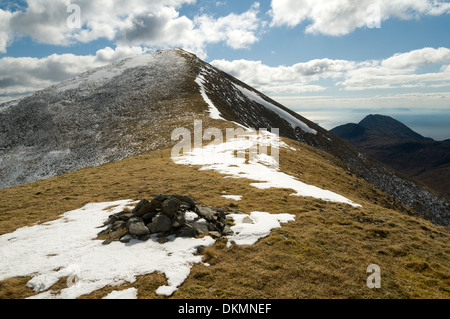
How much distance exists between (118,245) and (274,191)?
1094 cm

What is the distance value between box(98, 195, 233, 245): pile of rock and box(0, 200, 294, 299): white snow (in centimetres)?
36

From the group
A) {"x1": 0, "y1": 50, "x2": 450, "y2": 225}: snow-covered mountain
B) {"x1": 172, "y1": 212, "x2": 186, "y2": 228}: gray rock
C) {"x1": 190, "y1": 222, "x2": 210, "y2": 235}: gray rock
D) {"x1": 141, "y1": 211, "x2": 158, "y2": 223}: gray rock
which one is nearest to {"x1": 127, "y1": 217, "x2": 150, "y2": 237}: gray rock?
{"x1": 141, "y1": 211, "x2": 158, "y2": 223}: gray rock

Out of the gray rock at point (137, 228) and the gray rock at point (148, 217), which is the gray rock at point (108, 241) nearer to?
the gray rock at point (137, 228)

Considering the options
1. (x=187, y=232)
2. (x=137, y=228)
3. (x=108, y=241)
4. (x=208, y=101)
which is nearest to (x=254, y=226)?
(x=187, y=232)

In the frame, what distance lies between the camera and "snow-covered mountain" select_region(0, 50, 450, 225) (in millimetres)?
45719

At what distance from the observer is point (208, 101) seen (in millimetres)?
63062

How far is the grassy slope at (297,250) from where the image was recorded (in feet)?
24.9

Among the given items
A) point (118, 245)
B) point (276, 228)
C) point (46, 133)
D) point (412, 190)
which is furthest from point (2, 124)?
point (412, 190)

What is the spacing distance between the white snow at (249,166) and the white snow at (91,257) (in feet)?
20.5

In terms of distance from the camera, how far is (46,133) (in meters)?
56.8

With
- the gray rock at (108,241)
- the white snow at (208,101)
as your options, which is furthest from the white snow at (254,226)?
the white snow at (208,101)

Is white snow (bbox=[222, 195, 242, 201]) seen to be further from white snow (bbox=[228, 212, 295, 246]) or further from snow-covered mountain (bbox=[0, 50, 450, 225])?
snow-covered mountain (bbox=[0, 50, 450, 225])

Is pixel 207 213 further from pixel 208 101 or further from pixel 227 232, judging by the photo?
pixel 208 101
